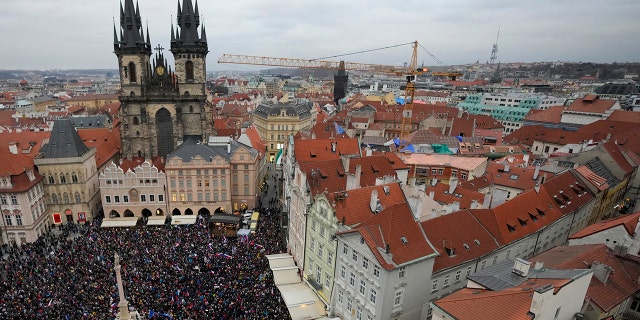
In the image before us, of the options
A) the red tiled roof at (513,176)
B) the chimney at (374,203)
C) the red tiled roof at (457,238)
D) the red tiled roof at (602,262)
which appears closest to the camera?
the red tiled roof at (602,262)

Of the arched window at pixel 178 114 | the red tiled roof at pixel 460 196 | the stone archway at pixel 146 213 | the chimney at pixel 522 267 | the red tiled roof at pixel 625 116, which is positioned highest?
the red tiled roof at pixel 625 116

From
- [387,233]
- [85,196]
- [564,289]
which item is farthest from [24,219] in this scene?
[564,289]

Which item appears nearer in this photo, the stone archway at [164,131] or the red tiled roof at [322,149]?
the red tiled roof at [322,149]

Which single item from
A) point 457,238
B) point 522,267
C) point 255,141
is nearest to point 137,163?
point 255,141

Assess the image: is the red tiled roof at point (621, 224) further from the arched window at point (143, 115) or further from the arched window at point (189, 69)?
the arched window at point (143, 115)

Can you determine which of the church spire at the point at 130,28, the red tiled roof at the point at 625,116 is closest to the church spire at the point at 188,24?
the church spire at the point at 130,28

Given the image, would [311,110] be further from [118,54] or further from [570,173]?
[570,173]

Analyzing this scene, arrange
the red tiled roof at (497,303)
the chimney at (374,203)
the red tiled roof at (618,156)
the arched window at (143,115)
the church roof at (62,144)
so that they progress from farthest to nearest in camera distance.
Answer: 1. the arched window at (143,115)
2. the church roof at (62,144)
3. the red tiled roof at (618,156)
4. the chimney at (374,203)
5. the red tiled roof at (497,303)
